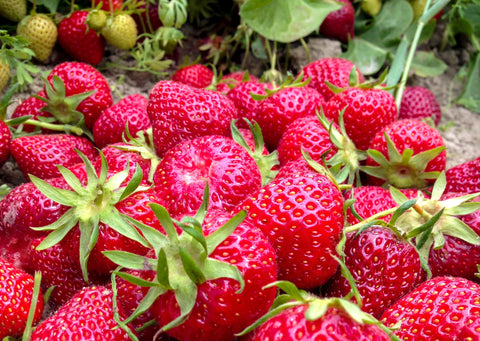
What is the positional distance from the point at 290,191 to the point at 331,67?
81cm

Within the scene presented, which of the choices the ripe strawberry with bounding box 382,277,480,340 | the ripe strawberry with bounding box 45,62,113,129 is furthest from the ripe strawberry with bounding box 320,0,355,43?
the ripe strawberry with bounding box 382,277,480,340

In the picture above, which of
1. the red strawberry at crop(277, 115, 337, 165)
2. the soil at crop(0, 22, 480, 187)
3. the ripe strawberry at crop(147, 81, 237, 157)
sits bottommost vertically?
the soil at crop(0, 22, 480, 187)

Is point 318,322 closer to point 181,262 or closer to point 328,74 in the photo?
point 181,262

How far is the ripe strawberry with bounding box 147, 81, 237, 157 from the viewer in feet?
3.84

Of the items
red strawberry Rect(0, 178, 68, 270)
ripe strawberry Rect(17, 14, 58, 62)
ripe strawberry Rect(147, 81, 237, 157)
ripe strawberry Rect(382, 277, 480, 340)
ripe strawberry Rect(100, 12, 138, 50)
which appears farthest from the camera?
ripe strawberry Rect(100, 12, 138, 50)

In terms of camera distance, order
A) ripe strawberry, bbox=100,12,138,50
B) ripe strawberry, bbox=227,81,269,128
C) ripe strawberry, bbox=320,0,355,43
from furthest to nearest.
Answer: ripe strawberry, bbox=320,0,355,43, ripe strawberry, bbox=100,12,138,50, ripe strawberry, bbox=227,81,269,128

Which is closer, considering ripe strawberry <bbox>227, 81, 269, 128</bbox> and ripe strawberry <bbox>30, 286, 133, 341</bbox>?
ripe strawberry <bbox>30, 286, 133, 341</bbox>

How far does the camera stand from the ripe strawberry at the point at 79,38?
1738 mm

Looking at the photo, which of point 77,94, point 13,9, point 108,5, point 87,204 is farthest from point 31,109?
point 87,204

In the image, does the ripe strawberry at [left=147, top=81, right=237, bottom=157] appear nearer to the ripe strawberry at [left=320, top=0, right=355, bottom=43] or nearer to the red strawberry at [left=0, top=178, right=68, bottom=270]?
the red strawberry at [left=0, top=178, right=68, bottom=270]

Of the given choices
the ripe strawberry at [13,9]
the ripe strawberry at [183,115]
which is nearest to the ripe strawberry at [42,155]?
the ripe strawberry at [183,115]

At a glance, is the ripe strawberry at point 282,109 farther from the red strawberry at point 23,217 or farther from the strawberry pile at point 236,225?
the red strawberry at point 23,217

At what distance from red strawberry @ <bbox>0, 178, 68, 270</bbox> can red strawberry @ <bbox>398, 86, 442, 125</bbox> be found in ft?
4.21

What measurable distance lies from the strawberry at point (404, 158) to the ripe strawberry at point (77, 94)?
2.60ft
